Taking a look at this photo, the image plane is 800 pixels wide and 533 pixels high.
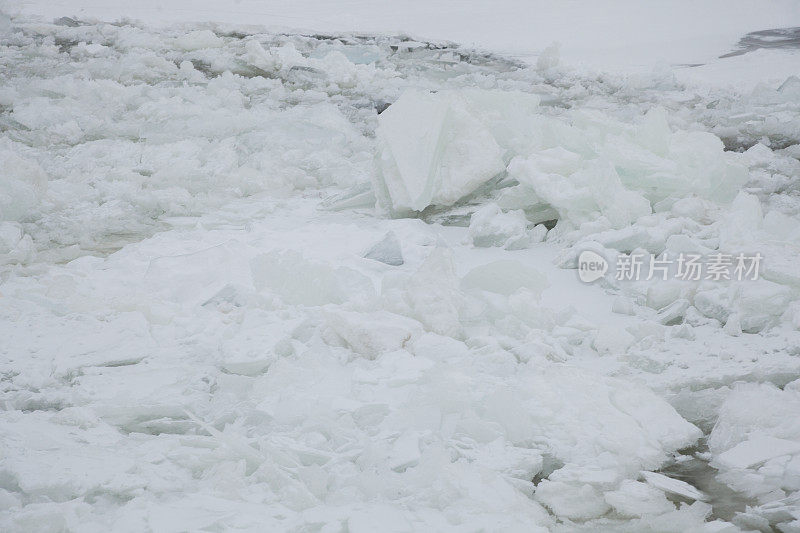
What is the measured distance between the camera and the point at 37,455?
5.54 ft

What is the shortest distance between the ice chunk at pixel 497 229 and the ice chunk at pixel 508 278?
1.73 feet

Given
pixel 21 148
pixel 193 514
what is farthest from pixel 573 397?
pixel 21 148

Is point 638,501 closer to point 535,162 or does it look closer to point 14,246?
point 535,162

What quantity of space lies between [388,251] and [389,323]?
29.9 inches

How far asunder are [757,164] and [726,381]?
2.71m

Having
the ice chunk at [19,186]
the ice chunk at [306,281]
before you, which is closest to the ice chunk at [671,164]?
the ice chunk at [306,281]

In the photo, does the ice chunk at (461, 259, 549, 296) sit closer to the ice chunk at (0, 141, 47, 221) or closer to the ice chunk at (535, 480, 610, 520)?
the ice chunk at (535, 480, 610, 520)

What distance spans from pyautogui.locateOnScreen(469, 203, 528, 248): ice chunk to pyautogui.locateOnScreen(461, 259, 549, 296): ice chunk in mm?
526

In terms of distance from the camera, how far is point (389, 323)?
2361mm

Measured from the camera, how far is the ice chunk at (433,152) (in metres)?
3.40

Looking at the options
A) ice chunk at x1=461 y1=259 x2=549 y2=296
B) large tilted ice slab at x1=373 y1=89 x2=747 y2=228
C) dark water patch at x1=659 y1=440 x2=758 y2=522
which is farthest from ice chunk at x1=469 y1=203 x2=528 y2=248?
dark water patch at x1=659 y1=440 x2=758 y2=522

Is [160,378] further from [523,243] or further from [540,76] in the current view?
[540,76]

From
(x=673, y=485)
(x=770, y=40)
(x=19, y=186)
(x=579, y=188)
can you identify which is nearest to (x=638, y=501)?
(x=673, y=485)

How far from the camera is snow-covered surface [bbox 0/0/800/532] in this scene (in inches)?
66.2
